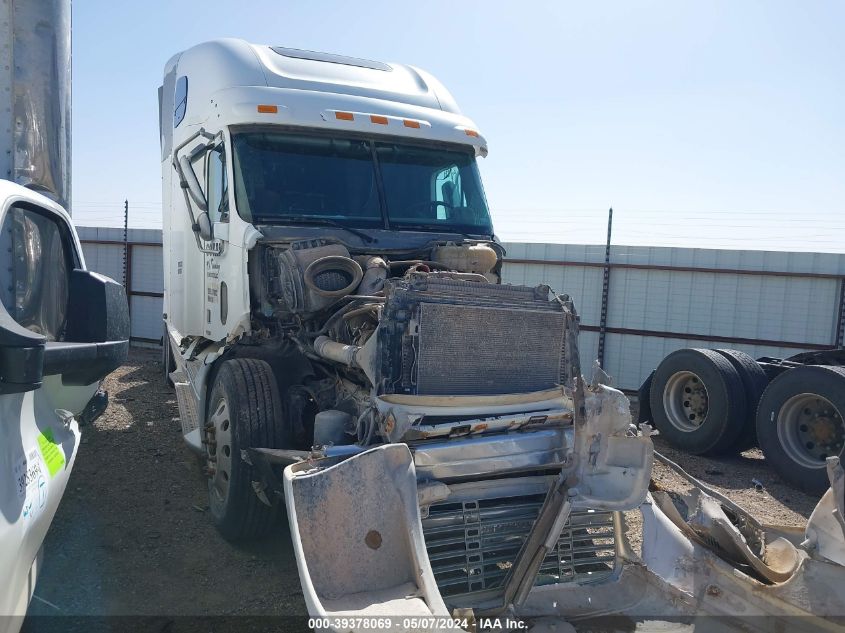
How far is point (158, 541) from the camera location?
5.13 metres

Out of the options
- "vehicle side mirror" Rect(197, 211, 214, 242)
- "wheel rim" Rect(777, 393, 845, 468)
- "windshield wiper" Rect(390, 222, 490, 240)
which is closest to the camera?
"windshield wiper" Rect(390, 222, 490, 240)

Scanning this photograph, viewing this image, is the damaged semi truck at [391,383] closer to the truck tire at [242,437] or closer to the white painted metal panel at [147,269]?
the truck tire at [242,437]

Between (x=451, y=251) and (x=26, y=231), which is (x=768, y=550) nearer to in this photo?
(x=451, y=251)

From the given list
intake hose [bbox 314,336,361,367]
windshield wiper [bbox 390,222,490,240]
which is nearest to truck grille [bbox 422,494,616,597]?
intake hose [bbox 314,336,361,367]

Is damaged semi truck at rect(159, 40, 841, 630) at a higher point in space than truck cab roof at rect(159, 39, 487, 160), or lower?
lower

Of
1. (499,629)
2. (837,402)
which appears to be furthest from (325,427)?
(837,402)

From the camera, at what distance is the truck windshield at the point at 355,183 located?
558cm

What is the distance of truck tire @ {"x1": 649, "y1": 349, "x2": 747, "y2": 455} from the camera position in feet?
26.2

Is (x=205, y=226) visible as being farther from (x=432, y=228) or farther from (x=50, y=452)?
(x=50, y=452)

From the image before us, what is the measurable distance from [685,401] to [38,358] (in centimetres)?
Answer: 772

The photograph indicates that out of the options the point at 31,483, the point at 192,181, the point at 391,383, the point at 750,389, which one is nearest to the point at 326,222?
the point at 192,181

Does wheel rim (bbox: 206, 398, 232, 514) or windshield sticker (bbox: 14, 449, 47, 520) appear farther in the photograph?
wheel rim (bbox: 206, 398, 232, 514)

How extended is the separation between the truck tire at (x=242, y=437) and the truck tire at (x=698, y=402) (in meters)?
5.14

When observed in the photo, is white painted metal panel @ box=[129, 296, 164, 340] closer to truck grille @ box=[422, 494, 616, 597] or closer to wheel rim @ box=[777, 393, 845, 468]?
wheel rim @ box=[777, 393, 845, 468]
